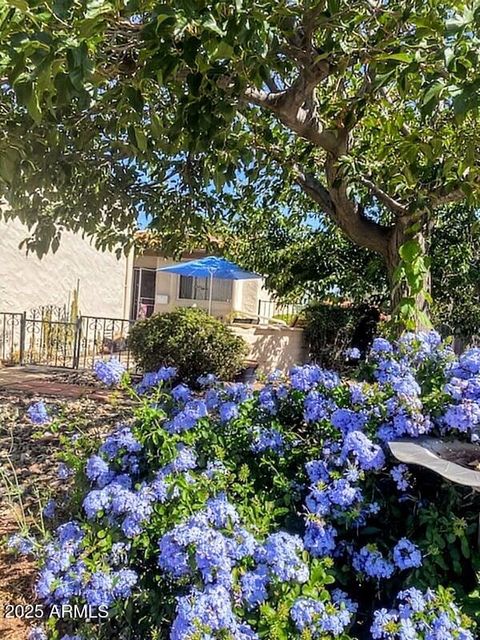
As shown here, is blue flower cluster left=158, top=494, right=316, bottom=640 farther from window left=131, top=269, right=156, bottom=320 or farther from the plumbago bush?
window left=131, top=269, right=156, bottom=320

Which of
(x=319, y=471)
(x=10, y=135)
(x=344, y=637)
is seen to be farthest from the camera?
(x=10, y=135)

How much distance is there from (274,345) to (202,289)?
8.55 meters

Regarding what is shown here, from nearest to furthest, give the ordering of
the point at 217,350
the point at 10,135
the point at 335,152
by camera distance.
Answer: the point at 10,135 → the point at 335,152 → the point at 217,350

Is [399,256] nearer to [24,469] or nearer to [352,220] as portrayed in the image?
[352,220]

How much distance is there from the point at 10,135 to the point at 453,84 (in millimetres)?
2235

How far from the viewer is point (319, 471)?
219 centimetres

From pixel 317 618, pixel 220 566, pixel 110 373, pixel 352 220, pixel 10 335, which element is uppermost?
pixel 352 220

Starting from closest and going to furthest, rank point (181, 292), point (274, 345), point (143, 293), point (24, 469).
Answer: point (24, 469) < point (274, 345) < point (181, 292) < point (143, 293)

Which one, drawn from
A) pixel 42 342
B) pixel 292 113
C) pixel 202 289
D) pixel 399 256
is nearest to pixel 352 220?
pixel 399 256

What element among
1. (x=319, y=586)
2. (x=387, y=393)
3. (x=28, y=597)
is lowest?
(x=28, y=597)

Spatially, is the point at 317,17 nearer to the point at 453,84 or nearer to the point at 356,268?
the point at 453,84

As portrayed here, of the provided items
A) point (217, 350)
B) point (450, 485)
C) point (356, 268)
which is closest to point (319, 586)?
point (450, 485)

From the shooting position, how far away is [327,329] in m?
9.73

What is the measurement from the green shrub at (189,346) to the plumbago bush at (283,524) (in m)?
4.64
